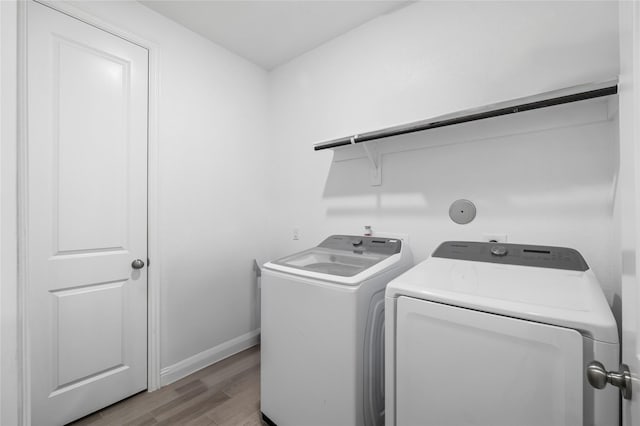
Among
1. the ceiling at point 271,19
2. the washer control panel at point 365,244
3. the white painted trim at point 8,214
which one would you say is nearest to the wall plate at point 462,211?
the washer control panel at point 365,244

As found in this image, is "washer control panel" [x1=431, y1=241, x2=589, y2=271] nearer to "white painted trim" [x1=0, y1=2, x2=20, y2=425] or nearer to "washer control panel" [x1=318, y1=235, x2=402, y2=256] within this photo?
"washer control panel" [x1=318, y1=235, x2=402, y2=256]

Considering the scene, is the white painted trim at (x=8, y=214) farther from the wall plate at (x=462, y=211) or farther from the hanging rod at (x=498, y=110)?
the wall plate at (x=462, y=211)

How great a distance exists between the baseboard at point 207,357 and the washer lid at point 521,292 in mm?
1848

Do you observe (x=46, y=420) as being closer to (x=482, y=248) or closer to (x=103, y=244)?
(x=103, y=244)

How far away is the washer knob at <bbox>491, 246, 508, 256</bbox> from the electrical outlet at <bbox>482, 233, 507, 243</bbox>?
0.45ft

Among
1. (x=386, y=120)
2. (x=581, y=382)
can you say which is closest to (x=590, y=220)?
(x=581, y=382)

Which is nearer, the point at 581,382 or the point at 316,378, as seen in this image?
the point at 581,382

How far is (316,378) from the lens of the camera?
1.30m

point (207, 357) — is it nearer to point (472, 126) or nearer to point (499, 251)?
point (499, 251)

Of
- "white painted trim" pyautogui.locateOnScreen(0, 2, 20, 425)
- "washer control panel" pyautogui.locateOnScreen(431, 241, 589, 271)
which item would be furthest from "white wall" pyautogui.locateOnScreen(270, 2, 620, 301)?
"white painted trim" pyautogui.locateOnScreen(0, 2, 20, 425)

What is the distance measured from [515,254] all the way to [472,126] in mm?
759

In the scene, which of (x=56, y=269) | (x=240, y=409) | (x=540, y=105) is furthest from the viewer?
(x=240, y=409)

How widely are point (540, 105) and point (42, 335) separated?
2.79 meters

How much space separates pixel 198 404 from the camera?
1773mm
